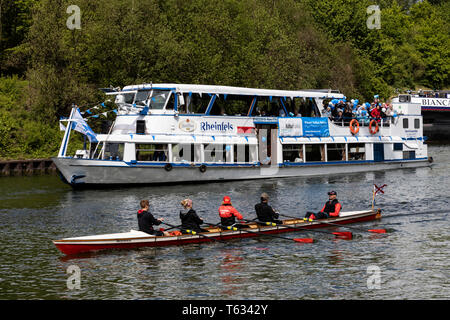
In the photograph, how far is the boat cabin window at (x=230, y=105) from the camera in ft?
149

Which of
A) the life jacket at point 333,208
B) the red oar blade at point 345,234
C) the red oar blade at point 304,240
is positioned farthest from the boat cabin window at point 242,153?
the red oar blade at point 304,240

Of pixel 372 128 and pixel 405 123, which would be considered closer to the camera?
pixel 372 128

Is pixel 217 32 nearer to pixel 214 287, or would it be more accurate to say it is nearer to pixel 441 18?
pixel 214 287

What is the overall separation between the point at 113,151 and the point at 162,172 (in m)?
3.44

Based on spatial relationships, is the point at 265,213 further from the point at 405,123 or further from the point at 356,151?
the point at 405,123

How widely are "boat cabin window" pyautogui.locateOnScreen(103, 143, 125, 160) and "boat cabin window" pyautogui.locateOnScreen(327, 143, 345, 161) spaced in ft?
55.7

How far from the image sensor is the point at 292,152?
160 feet

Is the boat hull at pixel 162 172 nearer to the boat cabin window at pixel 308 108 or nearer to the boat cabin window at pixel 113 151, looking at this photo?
A: the boat cabin window at pixel 113 151

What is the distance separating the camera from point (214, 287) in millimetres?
20625

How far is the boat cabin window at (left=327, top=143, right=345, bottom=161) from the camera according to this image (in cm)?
5051

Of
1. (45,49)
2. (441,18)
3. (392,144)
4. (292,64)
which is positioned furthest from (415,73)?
(45,49)

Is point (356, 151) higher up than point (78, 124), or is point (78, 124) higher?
point (78, 124)

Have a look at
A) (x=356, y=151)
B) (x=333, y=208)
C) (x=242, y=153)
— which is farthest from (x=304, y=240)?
(x=356, y=151)
